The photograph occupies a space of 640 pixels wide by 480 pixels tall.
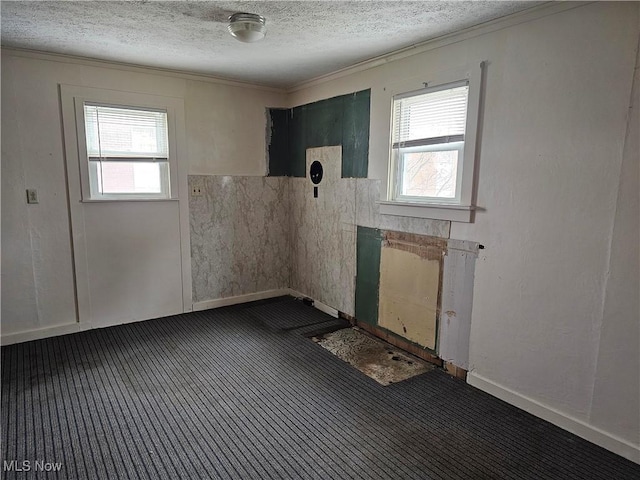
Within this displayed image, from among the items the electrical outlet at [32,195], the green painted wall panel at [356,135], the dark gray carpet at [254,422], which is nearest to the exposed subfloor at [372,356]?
the dark gray carpet at [254,422]

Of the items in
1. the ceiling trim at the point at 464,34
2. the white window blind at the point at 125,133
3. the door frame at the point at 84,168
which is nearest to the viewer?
the ceiling trim at the point at 464,34

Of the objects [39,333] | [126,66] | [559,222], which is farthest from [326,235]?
[39,333]

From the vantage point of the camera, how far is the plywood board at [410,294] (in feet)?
9.97

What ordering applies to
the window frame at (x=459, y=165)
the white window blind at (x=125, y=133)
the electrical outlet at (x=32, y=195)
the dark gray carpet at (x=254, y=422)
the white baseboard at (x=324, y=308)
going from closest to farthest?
the dark gray carpet at (x=254, y=422) < the window frame at (x=459, y=165) < the electrical outlet at (x=32, y=195) < the white window blind at (x=125, y=133) < the white baseboard at (x=324, y=308)

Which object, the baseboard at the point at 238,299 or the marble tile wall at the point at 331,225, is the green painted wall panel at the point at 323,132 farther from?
the baseboard at the point at 238,299

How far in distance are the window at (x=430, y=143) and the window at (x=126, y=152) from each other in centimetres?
229

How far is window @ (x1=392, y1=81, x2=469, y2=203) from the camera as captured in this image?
2.78 meters

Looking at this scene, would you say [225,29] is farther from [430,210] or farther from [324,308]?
[324,308]

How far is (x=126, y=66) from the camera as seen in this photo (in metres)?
3.59

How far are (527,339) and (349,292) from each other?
5.83ft

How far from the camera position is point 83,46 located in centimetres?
307

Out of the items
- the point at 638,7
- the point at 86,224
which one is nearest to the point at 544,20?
the point at 638,7

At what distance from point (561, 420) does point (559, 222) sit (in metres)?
1.17

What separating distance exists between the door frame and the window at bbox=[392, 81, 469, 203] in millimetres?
2156
